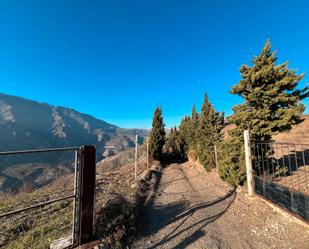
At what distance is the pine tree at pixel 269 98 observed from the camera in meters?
7.47

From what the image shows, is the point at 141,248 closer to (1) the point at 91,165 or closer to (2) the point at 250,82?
(1) the point at 91,165

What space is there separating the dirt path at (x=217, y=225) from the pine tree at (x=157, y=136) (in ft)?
48.3

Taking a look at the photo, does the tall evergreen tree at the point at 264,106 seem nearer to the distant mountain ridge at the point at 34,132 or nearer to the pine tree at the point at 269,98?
the pine tree at the point at 269,98

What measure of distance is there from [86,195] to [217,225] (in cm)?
322

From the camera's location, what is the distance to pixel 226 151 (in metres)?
7.73

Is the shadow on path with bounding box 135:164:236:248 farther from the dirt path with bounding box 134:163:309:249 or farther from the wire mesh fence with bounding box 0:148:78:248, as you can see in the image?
the wire mesh fence with bounding box 0:148:78:248

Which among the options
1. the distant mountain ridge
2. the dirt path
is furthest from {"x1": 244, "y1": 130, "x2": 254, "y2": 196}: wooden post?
the distant mountain ridge

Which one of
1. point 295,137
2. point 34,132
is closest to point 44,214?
point 295,137

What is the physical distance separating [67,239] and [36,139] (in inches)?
5822

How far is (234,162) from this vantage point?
290 inches

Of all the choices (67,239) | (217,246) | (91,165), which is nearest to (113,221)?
(67,239)

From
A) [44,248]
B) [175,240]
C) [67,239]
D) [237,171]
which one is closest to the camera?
[67,239]

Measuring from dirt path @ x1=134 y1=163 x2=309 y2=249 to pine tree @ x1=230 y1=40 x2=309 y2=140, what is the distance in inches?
121

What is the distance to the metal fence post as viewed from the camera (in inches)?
121
